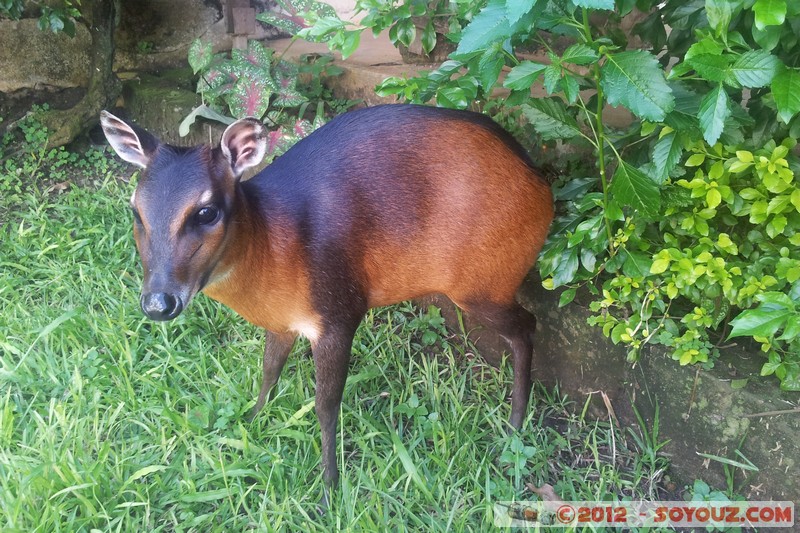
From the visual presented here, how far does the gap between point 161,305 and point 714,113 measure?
1.72 meters

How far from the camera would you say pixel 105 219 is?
4.29 m

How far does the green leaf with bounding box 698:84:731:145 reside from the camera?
1.78m

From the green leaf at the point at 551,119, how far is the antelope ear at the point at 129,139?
55.1 inches

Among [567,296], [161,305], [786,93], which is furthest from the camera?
[567,296]

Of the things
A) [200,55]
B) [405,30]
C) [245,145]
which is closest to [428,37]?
[405,30]

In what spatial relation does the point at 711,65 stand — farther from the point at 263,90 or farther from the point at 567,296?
the point at 263,90

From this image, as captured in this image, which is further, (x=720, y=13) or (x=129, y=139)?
(x=129, y=139)

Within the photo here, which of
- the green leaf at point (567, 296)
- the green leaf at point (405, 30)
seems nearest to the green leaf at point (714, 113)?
the green leaf at point (567, 296)

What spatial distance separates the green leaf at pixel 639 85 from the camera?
1.81 m

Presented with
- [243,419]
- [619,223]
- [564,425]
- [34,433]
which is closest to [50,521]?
[34,433]

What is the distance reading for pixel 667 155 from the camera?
2152mm

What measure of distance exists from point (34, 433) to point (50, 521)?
57 cm

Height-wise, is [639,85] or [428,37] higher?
[639,85]

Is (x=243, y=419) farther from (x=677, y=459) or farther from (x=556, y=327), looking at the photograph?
(x=677, y=459)
